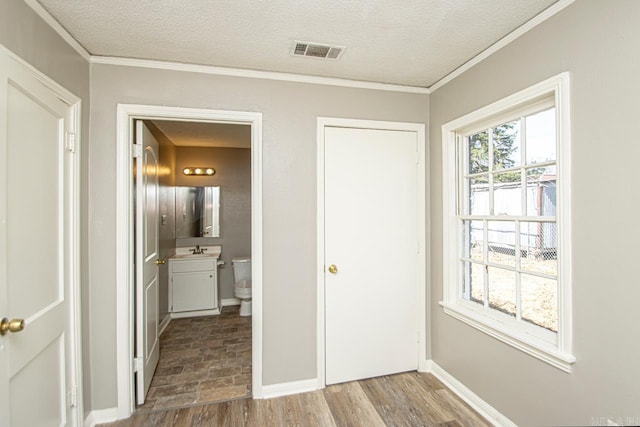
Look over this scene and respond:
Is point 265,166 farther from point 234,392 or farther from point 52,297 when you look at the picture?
point 234,392

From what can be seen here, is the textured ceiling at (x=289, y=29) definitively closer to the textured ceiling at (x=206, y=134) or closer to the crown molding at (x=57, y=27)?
the crown molding at (x=57, y=27)

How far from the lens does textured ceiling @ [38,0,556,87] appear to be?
1.55 metres

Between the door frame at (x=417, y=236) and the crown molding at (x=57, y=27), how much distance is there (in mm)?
1590

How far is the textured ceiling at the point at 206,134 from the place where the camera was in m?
3.41

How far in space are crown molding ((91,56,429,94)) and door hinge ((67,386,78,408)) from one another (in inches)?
80.9

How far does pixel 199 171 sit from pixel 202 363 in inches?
106

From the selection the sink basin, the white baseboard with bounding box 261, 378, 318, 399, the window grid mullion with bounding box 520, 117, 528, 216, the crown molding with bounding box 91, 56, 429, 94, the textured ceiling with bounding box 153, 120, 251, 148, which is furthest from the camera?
the sink basin

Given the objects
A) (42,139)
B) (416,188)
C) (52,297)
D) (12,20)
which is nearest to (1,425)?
(52,297)

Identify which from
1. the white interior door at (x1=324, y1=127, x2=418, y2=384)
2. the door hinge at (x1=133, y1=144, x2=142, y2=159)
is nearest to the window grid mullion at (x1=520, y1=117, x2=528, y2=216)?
the white interior door at (x1=324, y1=127, x2=418, y2=384)

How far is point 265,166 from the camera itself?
227 centimetres

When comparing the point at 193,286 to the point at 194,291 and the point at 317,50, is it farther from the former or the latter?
the point at 317,50

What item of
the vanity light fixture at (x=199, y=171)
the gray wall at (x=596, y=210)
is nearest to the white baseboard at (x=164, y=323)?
the vanity light fixture at (x=199, y=171)

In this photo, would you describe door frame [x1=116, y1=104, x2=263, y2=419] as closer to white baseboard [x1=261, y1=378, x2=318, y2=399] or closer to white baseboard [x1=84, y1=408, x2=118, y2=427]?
white baseboard [x1=84, y1=408, x2=118, y2=427]

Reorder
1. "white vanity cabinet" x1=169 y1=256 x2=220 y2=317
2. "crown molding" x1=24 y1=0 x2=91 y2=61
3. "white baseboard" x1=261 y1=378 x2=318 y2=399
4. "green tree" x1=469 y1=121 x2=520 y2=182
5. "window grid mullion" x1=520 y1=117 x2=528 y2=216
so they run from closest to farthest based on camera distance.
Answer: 1. "crown molding" x1=24 y1=0 x2=91 y2=61
2. "window grid mullion" x1=520 y1=117 x2=528 y2=216
3. "green tree" x1=469 y1=121 x2=520 y2=182
4. "white baseboard" x1=261 y1=378 x2=318 y2=399
5. "white vanity cabinet" x1=169 y1=256 x2=220 y2=317
